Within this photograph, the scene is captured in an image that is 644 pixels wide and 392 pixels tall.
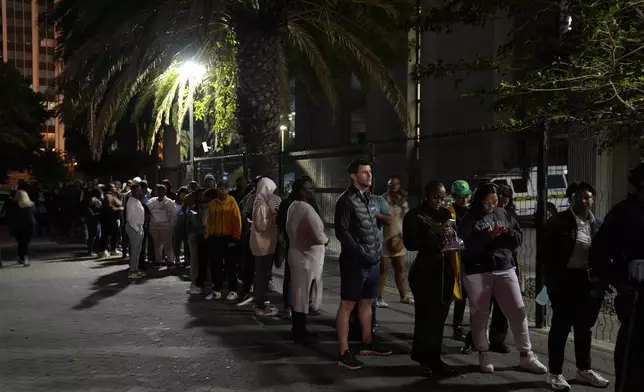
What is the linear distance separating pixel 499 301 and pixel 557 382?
0.83 metres

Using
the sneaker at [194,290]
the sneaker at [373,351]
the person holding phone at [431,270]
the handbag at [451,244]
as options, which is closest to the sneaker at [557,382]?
the person holding phone at [431,270]

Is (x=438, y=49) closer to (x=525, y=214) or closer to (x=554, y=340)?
(x=525, y=214)

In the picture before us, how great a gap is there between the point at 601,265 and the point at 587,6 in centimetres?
365

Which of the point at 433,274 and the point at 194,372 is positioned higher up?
the point at 433,274

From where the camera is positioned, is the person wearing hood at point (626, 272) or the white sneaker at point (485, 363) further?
the white sneaker at point (485, 363)

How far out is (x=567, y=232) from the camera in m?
5.32

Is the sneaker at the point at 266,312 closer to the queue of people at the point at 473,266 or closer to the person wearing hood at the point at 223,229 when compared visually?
the queue of people at the point at 473,266

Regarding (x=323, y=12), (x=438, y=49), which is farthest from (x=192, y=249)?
(x=438, y=49)

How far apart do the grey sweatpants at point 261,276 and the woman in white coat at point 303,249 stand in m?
1.39

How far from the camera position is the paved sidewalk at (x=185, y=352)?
5.46 m

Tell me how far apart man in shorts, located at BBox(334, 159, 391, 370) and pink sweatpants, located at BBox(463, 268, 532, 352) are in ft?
3.00

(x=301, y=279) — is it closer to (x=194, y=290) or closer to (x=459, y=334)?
(x=459, y=334)

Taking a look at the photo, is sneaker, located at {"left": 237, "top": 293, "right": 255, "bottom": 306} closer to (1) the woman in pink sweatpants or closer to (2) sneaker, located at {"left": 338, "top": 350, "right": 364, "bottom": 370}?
(2) sneaker, located at {"left": 338, "top": 350, "right": 364, "bottom": 370}

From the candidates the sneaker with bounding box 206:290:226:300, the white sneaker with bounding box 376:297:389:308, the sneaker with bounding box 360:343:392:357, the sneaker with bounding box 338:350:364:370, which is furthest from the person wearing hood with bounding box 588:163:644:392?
the sneaker with bounding box 206:290:226:300
